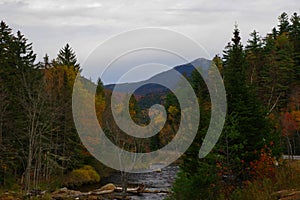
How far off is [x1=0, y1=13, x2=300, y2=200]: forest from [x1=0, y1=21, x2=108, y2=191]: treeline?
0.27 feet

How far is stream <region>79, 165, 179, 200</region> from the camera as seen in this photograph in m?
26.1

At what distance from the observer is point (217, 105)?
587 inches

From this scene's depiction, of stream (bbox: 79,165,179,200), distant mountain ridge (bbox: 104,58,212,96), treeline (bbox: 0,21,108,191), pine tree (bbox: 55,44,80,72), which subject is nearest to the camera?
distant mountain ridge (bbox: 104,58,212,96)

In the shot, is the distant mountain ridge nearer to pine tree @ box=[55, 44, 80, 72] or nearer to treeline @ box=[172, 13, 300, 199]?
treeline @ box=[172, 13, 300, 199]

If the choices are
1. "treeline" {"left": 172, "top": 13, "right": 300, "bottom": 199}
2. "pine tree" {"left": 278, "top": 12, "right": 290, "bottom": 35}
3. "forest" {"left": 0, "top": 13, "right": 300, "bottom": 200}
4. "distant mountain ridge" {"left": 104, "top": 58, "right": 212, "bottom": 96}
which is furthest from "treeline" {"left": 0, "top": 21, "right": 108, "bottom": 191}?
"pine tree" {"left": 278, "top": 12, "right": 290, "bottom": 35}

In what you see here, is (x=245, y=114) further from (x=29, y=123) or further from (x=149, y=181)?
(x=149, y=181)

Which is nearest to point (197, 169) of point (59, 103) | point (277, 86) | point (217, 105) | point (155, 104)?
point (217, 105)

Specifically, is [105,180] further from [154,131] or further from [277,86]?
[277,86]

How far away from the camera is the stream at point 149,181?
26062 mm

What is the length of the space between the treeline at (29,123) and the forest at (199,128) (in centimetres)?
8

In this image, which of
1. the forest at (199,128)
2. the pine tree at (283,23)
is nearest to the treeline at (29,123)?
the forest at (199,128)

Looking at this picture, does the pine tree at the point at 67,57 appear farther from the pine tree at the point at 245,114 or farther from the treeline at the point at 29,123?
the pine tree at the point at 245,114

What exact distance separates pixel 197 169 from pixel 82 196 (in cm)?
1362

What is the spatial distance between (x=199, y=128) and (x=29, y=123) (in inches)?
505
